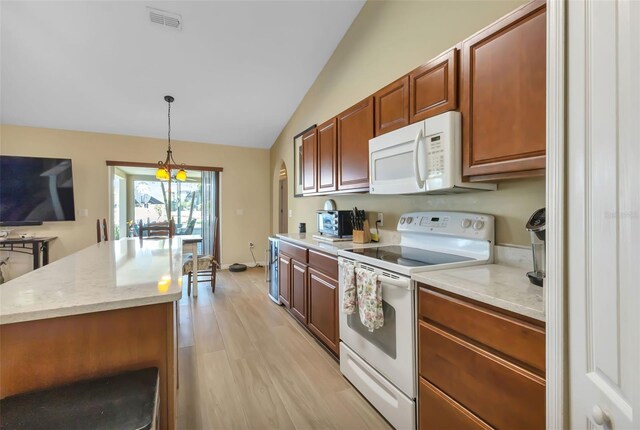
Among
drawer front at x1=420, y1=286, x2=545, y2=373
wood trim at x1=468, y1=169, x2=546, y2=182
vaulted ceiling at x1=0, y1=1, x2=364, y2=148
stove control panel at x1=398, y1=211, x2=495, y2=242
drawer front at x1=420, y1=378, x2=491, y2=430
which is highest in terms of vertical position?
vaulted ceiling at x1=0, y1=1, x2=364, y2=148

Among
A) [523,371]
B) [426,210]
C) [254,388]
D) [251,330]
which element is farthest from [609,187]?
[251,330]

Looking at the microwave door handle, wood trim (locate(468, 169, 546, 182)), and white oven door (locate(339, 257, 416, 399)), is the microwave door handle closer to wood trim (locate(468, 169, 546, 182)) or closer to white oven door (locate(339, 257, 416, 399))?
wood trim (locate(468, 169, 546, 182))

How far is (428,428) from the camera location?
4.48ft

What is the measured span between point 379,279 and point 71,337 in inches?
53.2

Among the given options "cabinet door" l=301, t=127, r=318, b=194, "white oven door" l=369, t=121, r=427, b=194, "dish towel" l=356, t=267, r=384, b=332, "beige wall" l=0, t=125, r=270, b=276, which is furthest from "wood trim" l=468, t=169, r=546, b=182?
"beige wall" l=0, t=125, r=270, b=276

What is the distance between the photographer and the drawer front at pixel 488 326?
0.94 m

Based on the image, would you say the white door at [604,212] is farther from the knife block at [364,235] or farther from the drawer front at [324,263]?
the knife block at [364,235]

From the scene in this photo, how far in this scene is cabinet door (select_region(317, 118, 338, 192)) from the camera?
2.74 meters

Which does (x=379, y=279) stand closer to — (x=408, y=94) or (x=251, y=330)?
(x=408, y=94)

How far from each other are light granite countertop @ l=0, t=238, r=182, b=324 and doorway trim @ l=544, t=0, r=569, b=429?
1197 mm

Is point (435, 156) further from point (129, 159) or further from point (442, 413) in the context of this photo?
point (129, 159)

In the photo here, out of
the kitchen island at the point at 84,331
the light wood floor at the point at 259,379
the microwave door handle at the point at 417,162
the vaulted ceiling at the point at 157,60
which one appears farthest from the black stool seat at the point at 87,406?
the vaulted ceiling at the point at 157,60

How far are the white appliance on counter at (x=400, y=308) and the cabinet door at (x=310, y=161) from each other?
1.38 metres

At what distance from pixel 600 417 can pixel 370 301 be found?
3.55 feet
